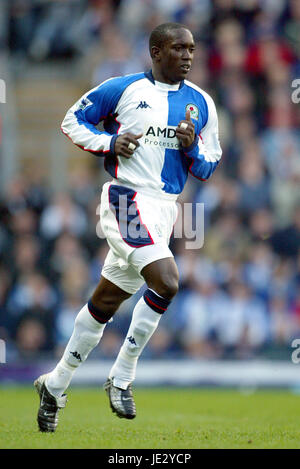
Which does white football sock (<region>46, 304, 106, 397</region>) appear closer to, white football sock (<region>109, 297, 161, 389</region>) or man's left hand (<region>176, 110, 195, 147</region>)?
white football sock (<region>109, 297, 161, 389</region>)

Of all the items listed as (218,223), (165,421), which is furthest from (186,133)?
(218,223)

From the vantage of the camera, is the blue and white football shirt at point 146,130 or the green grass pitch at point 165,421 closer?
the green grass pitch at point 165,421

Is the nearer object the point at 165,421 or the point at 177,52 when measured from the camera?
the point at 177,52

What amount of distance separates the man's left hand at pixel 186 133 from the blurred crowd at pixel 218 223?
592cm

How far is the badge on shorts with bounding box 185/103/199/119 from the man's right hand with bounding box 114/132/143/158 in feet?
1.63

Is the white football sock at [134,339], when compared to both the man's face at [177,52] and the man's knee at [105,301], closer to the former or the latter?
the man's knee at [105,301]

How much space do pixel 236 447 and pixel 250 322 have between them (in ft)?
20.9

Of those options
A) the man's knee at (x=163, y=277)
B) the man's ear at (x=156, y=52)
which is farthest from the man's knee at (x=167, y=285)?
the man's ear at (x=156, y=52)

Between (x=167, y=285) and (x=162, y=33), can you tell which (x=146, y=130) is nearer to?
(x=162, y=33)

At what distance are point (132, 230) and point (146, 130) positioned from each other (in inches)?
29.6

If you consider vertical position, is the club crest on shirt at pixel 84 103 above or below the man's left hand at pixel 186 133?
above

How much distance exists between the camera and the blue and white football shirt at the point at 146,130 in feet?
21.9

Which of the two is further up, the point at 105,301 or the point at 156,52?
the point at 156,52

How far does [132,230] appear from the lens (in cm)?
659
